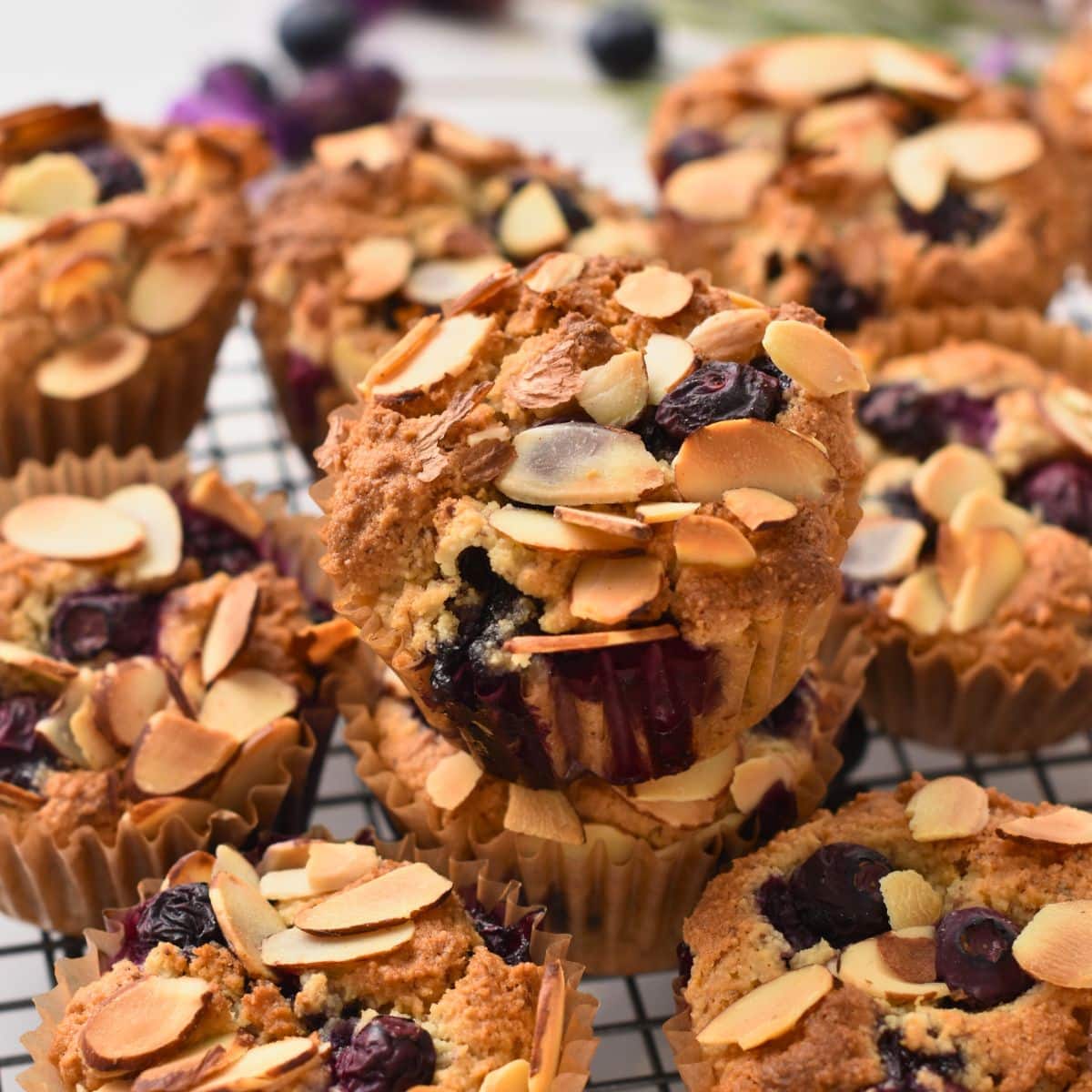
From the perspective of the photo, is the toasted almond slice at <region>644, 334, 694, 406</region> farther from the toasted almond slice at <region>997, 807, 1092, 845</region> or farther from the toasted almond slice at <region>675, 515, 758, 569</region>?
the toasted almond slice at <region>997, 807, 1092, 845</region>

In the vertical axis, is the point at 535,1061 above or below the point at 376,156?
below

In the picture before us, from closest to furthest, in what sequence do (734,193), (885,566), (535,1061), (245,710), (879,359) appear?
1. (535,1061)
2. (245,710)
3. (885,566)
4. (879,359)
5. (734,193)

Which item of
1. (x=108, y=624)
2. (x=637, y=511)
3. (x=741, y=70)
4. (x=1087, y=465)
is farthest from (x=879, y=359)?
(x=108, y=624)

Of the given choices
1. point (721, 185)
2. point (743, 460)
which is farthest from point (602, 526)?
point (721, 185)

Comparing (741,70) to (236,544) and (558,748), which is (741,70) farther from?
(558,748)

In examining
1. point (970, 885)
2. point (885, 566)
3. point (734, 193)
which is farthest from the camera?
point (734, 193)

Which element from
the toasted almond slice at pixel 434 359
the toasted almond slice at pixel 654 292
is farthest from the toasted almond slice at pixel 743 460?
the toasted almond slice at pixel 434 359

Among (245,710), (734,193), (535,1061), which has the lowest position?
(535,1061)
